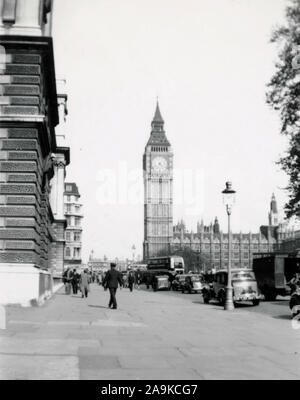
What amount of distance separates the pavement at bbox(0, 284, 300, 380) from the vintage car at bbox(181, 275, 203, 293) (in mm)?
28639

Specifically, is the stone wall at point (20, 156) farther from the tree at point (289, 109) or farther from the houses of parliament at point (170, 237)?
the houses of parliament at point (170, 237)

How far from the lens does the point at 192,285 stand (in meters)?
45.0

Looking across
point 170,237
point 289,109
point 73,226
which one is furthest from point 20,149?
point 170,237

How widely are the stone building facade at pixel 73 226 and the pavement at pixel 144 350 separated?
90154 mm

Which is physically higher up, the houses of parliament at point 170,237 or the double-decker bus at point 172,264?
the houses of parliament at point 170,237

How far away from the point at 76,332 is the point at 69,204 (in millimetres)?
96472

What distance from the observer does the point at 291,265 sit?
31.6m

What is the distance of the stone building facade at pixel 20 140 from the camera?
19094mm

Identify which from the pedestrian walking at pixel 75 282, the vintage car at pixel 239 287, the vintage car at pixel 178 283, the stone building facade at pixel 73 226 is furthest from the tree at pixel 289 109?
the stone building facade at pixel 73 226

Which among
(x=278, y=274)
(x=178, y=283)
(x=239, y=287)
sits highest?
(x=278, y=274)

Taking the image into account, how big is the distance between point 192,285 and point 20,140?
28134 millimetres

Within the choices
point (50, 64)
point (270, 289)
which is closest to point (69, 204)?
point (270, 289)

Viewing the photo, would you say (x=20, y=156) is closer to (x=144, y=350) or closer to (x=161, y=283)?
(x=144, y=350)
